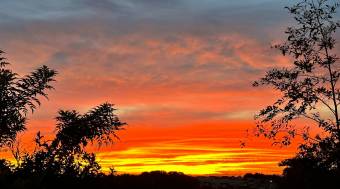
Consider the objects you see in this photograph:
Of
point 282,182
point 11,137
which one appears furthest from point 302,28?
point 11,137

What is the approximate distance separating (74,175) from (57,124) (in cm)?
300

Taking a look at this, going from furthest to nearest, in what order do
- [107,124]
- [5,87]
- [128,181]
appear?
[128,181] < [107,124] < [5,87]

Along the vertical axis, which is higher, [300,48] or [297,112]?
[300,48]

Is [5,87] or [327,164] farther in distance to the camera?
[327,164]

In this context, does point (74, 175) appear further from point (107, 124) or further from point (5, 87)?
point (5, 87)

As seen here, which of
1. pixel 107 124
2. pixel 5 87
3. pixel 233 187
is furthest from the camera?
pixel 233 187

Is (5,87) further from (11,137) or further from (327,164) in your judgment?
(327,164)

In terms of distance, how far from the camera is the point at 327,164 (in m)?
34.1

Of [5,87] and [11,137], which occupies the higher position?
[5,87]

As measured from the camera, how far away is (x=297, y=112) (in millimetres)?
35094

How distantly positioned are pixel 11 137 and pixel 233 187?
68.6 feet

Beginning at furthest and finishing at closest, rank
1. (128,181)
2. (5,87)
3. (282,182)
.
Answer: (282,182) < (128,181) < (5,87)

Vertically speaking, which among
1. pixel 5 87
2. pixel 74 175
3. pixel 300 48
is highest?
pixel 300 48

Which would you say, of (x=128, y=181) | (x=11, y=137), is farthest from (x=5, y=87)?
(x=128, y=181)
